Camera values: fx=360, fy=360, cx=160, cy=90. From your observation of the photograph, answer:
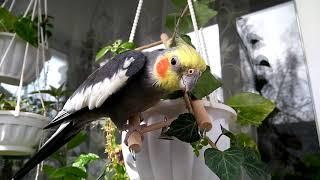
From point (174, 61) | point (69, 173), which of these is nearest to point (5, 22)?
point (69, 173)

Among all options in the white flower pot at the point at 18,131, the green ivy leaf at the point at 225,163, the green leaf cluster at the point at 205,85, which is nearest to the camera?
the green ivy leaf at the point at 225,163

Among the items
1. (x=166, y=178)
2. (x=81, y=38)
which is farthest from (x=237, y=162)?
(x=81, y=38)

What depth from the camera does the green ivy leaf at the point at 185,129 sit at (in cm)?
54

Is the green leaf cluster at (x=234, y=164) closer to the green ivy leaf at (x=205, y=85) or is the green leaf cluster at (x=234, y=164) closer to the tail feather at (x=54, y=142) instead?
the green ivy leaf at (x=205, y=85)

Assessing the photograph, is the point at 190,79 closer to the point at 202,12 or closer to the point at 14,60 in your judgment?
the point at 202,12

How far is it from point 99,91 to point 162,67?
0.39 ft

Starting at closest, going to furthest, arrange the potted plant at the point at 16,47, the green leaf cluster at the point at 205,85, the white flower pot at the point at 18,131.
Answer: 1. the green leaf cluster at the point at 205,85
2. the white flower pot at the point at 18,131
3. the potted plant at the point at 16,47

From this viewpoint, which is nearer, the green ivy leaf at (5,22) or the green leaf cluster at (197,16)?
the green leaf cluster at (197,16)

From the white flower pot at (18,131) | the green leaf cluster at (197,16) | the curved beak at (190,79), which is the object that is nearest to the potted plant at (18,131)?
the white flower pot at (18,131)

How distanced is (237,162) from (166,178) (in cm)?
13

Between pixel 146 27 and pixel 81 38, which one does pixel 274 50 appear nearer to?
pixel 146 27

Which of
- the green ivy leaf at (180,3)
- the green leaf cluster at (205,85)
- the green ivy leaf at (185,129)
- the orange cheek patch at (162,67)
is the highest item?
the green ivy leaf at (180,3)

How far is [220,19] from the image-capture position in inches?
52.8

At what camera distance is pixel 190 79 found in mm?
543
